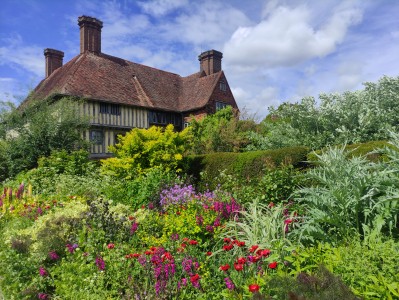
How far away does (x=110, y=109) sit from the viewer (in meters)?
22.2

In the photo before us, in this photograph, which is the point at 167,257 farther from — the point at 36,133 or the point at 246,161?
the point at 36,133

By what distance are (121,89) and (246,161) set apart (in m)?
16.1

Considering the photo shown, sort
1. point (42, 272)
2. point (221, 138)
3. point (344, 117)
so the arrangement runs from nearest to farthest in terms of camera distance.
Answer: point (42, 272), point (344, 117), point (221, 138)

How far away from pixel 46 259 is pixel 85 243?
1.92 ft

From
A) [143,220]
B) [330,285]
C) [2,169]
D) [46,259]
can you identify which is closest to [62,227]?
[46,259]

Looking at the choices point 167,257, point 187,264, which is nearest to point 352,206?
point 187,264

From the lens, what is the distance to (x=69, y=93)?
19.8 m

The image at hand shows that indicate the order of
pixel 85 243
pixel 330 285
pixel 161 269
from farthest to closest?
pixel 85 243
pixel 161 269
pixel 330 285

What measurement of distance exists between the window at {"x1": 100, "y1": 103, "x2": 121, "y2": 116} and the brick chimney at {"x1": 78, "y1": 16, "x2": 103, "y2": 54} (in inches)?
200

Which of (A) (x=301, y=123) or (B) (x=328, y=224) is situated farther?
(A) (x=301, y=123)

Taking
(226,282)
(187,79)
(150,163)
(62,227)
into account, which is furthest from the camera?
(187,79)

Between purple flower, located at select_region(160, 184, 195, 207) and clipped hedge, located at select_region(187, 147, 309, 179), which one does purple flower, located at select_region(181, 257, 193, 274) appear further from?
clipped hedge, located at select_region(187, 147, 309, 179)

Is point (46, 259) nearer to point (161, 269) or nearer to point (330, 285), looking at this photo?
point (161, 269)

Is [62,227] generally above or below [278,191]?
below
